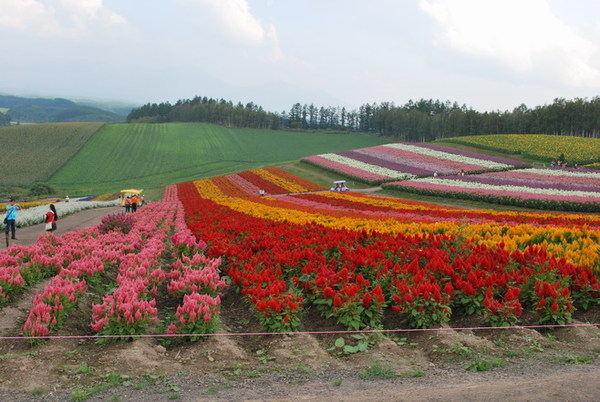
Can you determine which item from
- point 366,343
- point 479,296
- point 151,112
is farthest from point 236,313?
point 151,112

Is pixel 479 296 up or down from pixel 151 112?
down

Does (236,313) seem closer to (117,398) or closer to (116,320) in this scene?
(116,320)

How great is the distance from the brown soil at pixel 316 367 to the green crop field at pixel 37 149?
69.7m

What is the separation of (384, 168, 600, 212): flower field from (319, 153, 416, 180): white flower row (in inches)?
296

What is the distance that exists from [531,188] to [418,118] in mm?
84466

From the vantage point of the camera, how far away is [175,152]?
9031 cm

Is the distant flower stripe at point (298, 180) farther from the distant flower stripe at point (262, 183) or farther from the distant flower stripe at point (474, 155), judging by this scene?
the distant flower stripe at point (474, 155)

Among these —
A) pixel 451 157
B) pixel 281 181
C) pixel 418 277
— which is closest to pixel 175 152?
pixel 281 181

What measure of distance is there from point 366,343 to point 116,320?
3483mm

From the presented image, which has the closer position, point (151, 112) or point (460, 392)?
point (460, 392)

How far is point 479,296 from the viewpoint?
6539mm

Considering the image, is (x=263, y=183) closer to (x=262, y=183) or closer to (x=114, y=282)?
(x=262, y=183)

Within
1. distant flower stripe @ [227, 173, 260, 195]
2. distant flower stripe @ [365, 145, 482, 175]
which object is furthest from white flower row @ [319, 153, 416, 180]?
distant flower stripe @ [227, 173, 260, 195]

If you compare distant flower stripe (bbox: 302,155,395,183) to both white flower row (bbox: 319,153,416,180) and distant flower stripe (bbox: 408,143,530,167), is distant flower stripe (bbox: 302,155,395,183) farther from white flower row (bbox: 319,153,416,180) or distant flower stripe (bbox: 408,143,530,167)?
distant flower stripe (bbox: 408,143,530,167)
